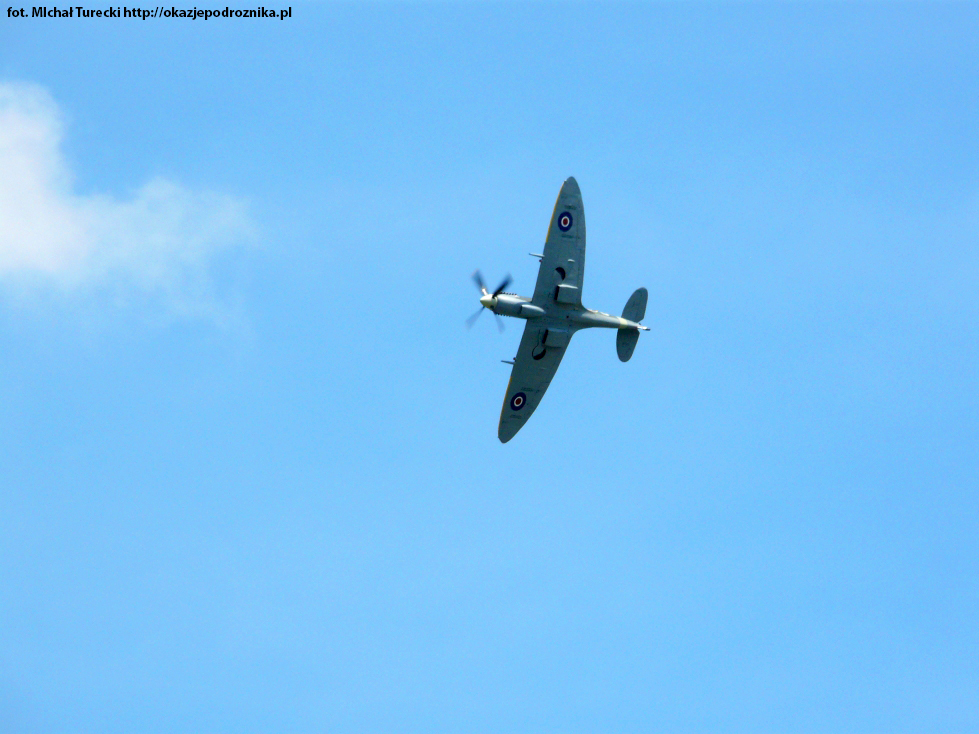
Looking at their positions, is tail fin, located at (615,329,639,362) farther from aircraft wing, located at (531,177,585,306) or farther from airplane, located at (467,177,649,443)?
aircraft wing, located at (531,177,585,306)

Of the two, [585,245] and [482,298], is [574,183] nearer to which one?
[585,245]

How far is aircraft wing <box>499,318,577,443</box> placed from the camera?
55.7 meters

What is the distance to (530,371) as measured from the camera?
188 ft

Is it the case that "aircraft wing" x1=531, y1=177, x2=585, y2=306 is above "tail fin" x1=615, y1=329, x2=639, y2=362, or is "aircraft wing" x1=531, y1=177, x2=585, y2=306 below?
above

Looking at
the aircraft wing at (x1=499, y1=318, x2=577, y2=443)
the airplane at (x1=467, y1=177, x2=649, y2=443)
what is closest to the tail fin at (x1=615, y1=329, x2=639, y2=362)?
the airplane at (x1=467, y1=177, x2=649, y2=443)

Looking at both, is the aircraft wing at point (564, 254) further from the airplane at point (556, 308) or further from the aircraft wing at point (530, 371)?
the aircraft wing at point (530, 371)

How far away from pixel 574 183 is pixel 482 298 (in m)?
6.72

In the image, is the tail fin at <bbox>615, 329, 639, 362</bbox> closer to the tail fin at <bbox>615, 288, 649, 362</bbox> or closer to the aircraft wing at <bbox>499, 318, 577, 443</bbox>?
the tail fin at <bbox>615, 288, 649, 362</bbox>

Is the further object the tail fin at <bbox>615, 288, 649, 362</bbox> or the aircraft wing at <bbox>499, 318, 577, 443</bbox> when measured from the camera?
the tail fin at <bbox>615, 288, 649, 362</bbox>

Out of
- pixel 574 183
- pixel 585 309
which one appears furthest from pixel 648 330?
pixel 574 183

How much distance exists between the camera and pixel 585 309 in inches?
2188

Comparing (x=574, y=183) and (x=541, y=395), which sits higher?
(x=574, y=183)

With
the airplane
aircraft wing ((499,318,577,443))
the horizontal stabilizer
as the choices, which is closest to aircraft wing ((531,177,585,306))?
the airplane

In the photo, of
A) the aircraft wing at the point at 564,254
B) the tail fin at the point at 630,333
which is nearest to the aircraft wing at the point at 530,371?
the aircraft wing at the point at 564,254
